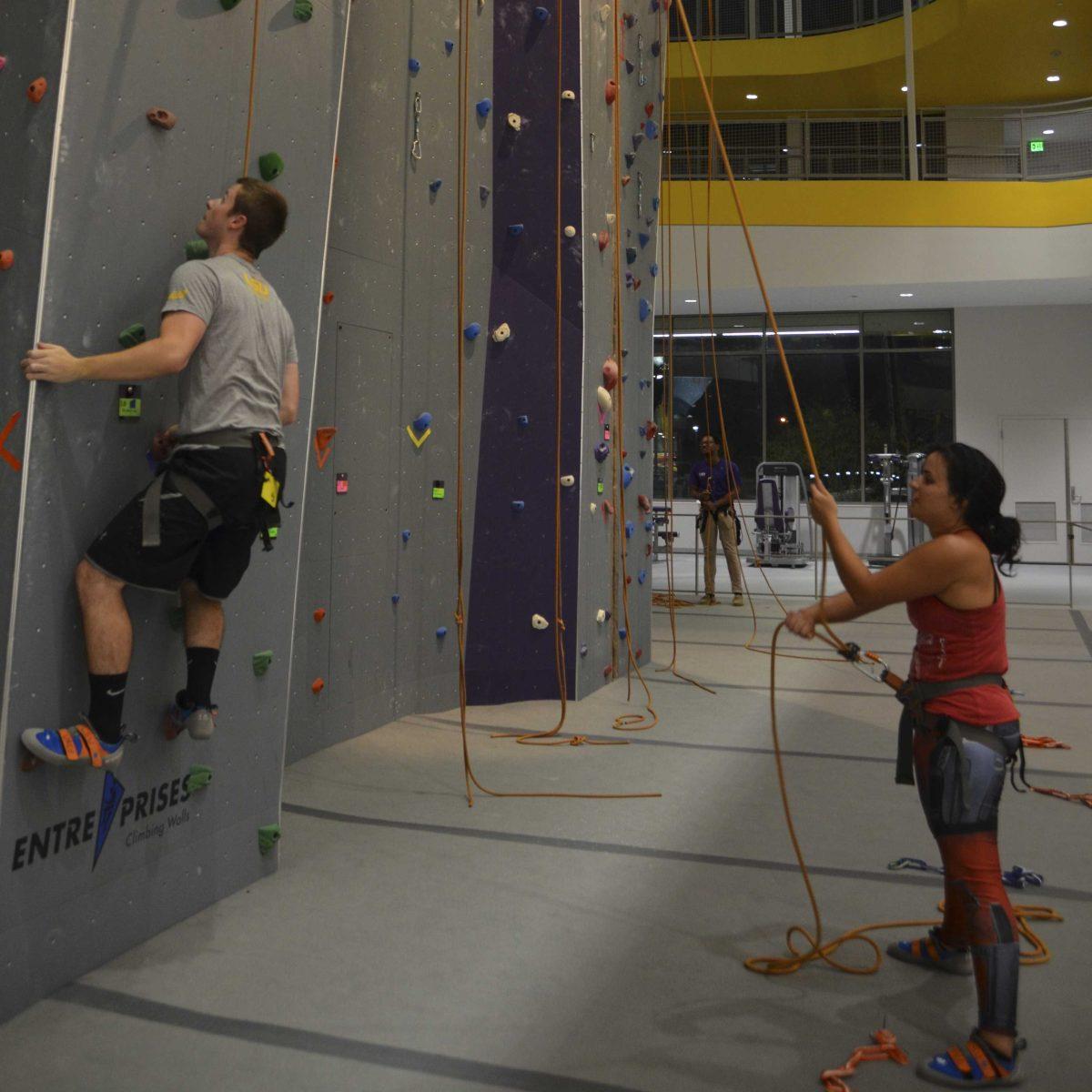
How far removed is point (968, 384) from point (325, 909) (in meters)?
13.3

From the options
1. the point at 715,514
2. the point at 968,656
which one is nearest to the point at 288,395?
the point at 968,656

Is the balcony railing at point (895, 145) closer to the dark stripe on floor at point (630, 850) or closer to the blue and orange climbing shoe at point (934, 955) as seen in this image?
the dark stripe on floor at point (630, 850)

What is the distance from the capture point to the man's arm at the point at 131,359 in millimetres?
1946

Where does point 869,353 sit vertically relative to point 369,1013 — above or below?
above

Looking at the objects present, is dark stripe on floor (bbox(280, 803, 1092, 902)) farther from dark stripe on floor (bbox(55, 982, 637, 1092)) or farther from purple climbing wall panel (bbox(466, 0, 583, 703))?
purple climbing wall panel (bbox(466, 0, 583, 703))

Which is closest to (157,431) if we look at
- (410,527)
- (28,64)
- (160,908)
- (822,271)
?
(28,64)

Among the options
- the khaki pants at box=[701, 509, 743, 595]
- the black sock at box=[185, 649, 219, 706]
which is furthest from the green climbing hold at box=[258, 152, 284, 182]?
the khaki pants at box=[701, 509, 743, 595]

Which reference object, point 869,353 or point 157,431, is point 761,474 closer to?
point 869,353

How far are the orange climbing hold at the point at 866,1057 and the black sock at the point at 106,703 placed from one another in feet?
4.78

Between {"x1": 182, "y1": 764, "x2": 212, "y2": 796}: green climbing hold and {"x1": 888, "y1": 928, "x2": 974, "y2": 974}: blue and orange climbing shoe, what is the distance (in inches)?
61.9

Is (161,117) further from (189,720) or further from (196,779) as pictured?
(196,779)

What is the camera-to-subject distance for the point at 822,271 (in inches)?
483

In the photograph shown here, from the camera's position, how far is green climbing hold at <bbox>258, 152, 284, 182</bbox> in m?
2.54

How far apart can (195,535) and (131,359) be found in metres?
0.37
